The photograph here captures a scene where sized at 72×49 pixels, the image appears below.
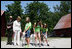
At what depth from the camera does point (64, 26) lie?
641 cm

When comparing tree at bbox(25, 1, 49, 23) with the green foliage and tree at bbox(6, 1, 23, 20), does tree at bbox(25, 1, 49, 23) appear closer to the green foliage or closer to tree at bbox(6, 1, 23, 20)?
the green foliage

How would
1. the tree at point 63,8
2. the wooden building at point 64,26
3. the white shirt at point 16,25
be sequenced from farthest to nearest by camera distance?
the tree at point 63,8 → the wooden building at point 64,26 → the white shirt at point 16,25

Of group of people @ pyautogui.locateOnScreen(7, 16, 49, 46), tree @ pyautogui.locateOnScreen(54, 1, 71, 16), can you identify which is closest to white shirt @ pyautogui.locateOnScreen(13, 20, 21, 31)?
group of people @ pyautogui.locateOnScreen(7, 16, 49, 46)

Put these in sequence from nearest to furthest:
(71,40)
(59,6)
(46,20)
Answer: (46,20) → (71,40) → (59,6)

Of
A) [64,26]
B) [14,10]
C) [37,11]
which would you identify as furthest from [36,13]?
[64,26]

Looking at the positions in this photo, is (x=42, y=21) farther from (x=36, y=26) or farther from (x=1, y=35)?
(x=1, y=35)

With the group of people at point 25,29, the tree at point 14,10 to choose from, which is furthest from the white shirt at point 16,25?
the tree at point 14,10

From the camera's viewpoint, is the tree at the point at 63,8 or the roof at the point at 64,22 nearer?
the roof at the point at 64,22

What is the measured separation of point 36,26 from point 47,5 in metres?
0.62

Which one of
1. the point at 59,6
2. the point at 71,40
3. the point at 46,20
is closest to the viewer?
the point at 46,20

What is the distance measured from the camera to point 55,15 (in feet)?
19.5

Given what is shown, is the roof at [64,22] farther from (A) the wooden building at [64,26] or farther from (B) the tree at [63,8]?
(B) the tree at [63,8]

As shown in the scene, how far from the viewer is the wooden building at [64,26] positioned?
605cm

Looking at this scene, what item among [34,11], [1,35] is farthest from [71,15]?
[1,35]
